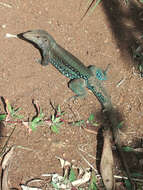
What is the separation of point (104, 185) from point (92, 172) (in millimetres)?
230

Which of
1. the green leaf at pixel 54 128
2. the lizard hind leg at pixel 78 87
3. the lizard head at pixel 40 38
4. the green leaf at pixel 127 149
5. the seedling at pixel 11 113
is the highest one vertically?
the lizard head at pixel 40 38

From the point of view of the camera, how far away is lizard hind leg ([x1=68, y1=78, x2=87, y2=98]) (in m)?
4.27

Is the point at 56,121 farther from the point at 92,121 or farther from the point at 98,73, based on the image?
the point at 98,73

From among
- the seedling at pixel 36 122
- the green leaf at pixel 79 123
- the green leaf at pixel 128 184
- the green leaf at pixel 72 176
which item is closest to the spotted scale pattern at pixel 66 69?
the green leaf at pixel 79 123

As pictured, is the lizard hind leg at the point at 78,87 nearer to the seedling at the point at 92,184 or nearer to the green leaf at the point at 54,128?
the green leaf at the point at 54,128

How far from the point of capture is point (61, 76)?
4547mm

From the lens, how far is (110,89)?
14.6ft

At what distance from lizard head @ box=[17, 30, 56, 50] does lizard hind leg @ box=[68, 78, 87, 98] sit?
2.41 ft

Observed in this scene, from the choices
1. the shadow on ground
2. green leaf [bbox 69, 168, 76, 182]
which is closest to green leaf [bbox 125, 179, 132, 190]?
green leaf [bbox 69, 168, 76, 182]

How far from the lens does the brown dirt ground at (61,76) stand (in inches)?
145

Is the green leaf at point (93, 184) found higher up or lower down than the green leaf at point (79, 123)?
lower down

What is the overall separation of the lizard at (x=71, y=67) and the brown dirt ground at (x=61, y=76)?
0.12 m

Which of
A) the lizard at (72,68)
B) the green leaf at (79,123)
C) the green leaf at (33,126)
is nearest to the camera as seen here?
the green leaf at (33,126)

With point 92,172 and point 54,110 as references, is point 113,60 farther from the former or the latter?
point 92,172
